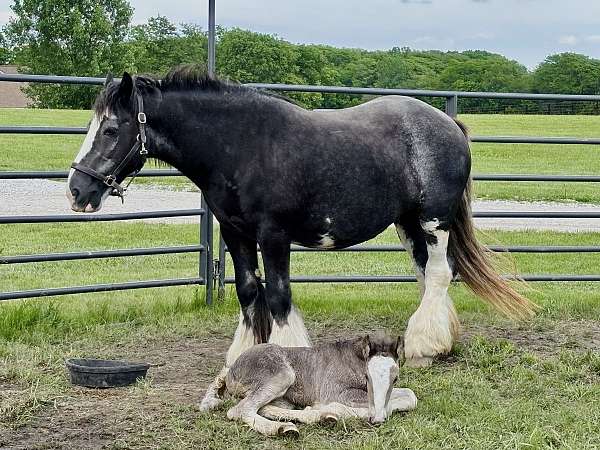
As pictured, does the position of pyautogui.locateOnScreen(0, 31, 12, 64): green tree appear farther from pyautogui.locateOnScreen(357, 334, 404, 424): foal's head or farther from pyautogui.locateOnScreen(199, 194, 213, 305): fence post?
pyautogui.locateOnScreen(357, 334, 404, 424): foal's head

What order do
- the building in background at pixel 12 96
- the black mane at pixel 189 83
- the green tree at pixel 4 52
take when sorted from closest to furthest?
the black mane at pixel 189 83 < the building in background at pixel 12 96 < the green tree at pixel 4 52

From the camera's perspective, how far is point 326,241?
17.4 feet

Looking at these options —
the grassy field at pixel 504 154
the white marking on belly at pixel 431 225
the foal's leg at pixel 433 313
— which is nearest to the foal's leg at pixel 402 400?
the foal's leg at pixel 433 313

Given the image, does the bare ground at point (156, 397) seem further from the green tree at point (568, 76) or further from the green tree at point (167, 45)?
the green tree at point (167, 45)

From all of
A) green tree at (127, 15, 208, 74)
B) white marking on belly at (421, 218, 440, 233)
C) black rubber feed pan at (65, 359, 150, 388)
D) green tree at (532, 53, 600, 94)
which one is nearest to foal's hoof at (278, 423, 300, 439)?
black rubber feed pan at (65, 359, 150, 388)

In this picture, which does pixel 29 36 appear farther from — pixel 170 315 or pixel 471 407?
pixel 471 407

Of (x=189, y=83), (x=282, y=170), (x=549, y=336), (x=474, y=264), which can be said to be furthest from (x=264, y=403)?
(x=549, y=336)

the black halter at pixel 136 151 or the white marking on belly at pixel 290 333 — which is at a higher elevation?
the black halter at pixel 136 151

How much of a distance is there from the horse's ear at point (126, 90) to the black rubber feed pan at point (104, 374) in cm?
153

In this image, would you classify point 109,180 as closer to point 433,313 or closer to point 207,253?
point 433,313

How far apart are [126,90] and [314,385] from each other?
1900 millimetres

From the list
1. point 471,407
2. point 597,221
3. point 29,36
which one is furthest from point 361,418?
point 29,36

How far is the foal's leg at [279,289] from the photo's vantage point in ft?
16.4

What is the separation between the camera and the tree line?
845 inches
